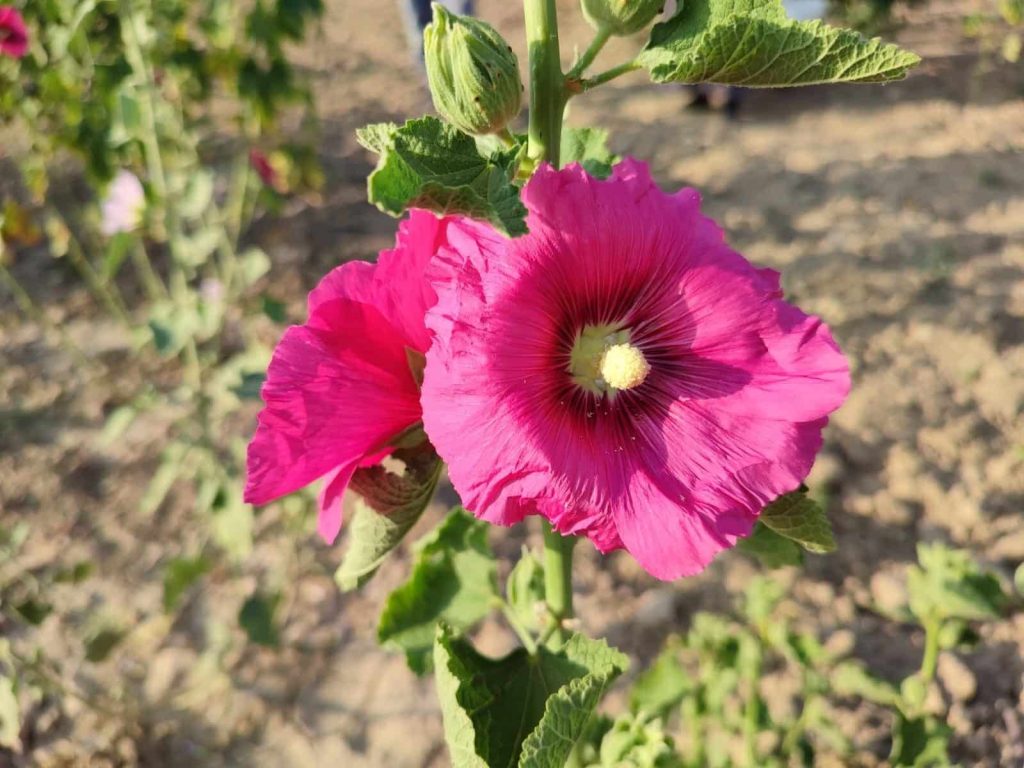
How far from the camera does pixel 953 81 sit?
4.22 m

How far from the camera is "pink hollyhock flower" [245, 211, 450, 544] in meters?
0.61

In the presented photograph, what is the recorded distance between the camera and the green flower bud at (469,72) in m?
0.56

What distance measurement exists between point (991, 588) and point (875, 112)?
3.40m

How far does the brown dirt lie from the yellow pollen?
123 cm

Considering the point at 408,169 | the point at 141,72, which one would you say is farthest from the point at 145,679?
the point at 408,169

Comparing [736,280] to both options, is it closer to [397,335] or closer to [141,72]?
[397,335]

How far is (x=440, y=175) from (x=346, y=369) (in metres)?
0.17

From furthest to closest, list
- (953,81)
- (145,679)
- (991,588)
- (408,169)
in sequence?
(953,81) < (145,679) < (991,588) < (408,169)

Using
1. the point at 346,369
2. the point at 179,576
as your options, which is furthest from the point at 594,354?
the point at 179,576

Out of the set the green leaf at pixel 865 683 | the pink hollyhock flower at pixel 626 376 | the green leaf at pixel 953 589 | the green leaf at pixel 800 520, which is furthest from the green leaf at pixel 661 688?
the pink hollyhock flower at pixel 626 376

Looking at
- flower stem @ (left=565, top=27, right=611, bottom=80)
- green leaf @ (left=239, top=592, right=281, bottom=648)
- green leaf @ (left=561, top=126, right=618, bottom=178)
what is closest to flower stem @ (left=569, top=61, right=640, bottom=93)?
flower stem @ (left=565, top=27, right=611, bottom=80)

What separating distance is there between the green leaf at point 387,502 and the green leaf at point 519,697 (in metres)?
0.10

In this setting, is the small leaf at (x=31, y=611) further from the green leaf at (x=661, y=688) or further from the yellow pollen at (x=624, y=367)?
the yellow pollen at (x=624, y=367)

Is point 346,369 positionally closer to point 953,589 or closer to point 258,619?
point 953,589
